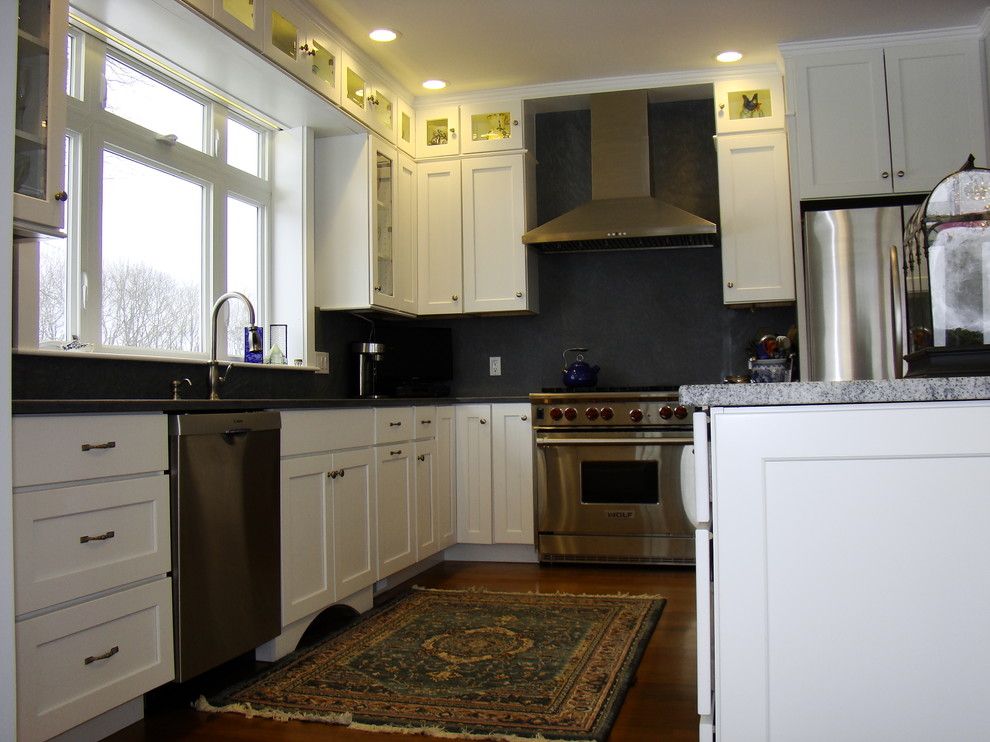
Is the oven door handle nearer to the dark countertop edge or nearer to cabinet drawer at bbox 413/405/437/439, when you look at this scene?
cabinet drawer at bbox 413/405/437/439

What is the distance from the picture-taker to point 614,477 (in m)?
4.56

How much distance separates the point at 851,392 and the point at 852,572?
29 cm

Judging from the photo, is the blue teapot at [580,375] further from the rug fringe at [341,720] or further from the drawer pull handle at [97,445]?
the drawer pull handle at [97,445]

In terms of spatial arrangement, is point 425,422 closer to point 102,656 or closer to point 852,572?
point 102,656

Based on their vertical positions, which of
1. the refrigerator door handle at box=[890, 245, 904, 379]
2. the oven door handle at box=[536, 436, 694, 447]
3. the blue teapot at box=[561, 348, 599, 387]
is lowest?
the oven door handle at box=[536, 436, 694, 447]

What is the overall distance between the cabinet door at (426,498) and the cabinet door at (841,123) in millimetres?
2243

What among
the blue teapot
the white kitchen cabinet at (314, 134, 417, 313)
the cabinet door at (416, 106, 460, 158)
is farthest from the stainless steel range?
the cabinet door at (416, 106, 460, 158)

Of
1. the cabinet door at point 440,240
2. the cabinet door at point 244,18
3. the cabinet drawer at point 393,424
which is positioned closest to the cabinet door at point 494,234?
the cabinet door at point 440,240

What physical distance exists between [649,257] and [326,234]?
1857mm

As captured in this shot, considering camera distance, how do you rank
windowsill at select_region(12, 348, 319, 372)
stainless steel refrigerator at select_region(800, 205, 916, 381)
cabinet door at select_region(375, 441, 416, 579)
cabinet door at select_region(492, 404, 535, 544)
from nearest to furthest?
windowsill at select_region(12, 348, 319, 372) < cabinet door at select_region(375, 441, 416, 579) < stainless steel refrigerator at select_region(800, 205, 916, 381) < cabinet door at select_region(492, 404, 535, 544)

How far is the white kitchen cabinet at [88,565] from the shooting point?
192cm

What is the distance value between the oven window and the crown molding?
217cm

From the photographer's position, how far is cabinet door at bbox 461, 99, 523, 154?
4.96 meters

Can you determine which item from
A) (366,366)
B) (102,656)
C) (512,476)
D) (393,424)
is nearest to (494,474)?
(512,476)
